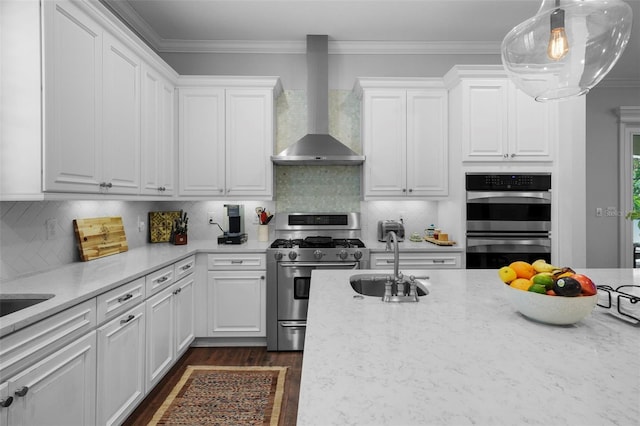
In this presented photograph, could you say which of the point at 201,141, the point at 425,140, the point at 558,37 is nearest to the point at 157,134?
the point at 201,141

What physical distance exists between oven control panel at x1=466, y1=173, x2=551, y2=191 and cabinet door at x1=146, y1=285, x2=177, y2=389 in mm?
2775

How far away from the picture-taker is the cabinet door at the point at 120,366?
66.9 inches

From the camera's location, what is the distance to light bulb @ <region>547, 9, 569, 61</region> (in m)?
1.23

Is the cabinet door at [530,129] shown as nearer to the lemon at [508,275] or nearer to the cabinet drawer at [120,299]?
the lemon at [508,275]

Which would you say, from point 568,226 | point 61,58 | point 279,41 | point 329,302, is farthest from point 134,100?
point 568,226

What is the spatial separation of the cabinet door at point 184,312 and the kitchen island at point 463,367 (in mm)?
1762

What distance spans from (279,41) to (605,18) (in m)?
3.11

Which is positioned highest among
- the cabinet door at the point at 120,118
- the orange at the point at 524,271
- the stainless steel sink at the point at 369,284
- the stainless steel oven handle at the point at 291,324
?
the cabinet door at the point at 120,118

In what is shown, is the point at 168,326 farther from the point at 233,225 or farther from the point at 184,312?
the point at 233,225

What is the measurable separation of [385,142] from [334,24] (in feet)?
4.25

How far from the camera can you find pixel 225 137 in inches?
130

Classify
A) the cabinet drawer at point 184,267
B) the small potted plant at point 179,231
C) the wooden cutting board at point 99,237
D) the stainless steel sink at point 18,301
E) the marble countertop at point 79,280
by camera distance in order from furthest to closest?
the small potted plant at point 179,231
the cabinet drawer at point 184,267
the wooden cutting board at point 99,237
the stainless steel sink at point 18,301
the marble countertop at point 79,280

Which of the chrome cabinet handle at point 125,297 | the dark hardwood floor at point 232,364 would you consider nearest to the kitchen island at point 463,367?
the chrome cabinet handle at point 125,297

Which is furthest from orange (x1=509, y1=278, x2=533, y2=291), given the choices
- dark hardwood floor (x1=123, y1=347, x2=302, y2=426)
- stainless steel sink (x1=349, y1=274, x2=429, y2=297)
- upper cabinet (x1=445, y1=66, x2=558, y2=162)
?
upper cabinet (x1=445, y1=66, x2=558, y2=162)
